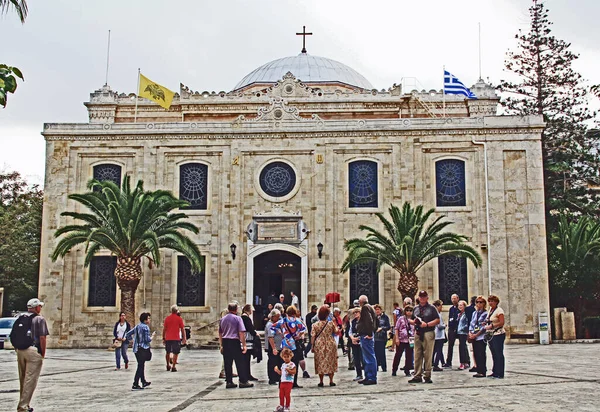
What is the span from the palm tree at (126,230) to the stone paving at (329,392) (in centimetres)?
703

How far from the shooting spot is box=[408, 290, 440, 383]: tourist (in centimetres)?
1249

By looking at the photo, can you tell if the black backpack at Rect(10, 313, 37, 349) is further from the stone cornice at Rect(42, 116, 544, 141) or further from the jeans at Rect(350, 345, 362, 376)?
the stone cornice at Rect(42, 116, 544, 141)

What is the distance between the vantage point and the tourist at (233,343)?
12.6 metres

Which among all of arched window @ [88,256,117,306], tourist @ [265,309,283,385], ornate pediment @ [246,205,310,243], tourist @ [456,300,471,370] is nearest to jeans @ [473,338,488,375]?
tourist @ [456,300,471,370]

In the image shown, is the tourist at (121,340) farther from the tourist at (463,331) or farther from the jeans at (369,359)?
the tourist at (463,331)

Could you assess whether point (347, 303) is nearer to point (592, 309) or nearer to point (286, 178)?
point (286, 178)

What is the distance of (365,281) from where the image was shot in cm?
2600

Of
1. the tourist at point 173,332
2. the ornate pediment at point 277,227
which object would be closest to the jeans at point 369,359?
the tourist at point 173,332

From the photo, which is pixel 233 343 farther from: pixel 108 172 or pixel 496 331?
pixel 108 172

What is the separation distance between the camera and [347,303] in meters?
25.8

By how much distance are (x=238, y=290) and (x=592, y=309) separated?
16.3 m

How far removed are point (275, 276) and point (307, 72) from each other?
1325cm

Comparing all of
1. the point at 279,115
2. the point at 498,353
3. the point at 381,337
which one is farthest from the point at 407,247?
the point at 498,353

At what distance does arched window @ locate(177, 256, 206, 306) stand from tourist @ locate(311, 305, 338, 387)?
46.4 ft
